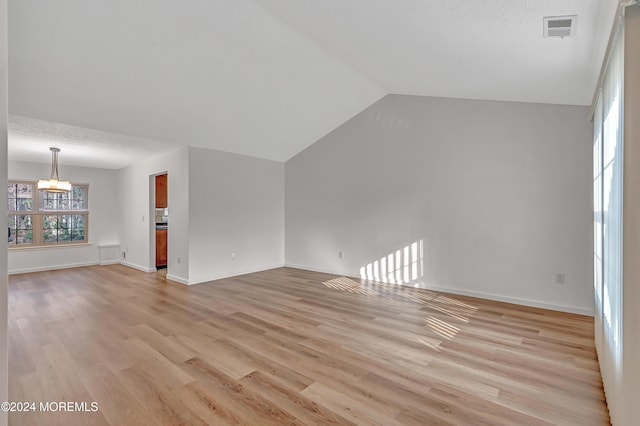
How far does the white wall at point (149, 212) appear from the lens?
5230 millimetres

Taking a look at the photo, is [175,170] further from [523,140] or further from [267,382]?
[523,140]

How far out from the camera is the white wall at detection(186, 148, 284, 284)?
17.2 ft

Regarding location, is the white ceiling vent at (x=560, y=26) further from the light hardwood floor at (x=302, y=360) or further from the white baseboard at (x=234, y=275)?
the white baseboard at (x=234, y=275)

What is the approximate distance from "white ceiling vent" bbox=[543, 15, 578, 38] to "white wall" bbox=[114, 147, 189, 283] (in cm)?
494

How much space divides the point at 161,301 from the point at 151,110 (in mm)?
2603

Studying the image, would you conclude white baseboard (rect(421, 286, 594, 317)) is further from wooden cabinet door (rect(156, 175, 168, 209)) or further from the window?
the window

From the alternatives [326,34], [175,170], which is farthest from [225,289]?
[326,34]

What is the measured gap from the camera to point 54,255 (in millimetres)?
6547

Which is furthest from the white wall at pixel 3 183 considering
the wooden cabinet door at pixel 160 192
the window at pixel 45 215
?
the window at pixel 45 215

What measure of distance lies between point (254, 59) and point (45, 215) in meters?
6.34

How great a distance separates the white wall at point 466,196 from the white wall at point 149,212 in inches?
98.8

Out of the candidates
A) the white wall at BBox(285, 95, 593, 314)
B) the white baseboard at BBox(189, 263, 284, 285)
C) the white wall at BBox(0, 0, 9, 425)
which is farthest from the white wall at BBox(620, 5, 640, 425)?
the white baseboard at BBox(189, 263, 284, 285)

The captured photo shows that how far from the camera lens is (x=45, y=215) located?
6578 mm

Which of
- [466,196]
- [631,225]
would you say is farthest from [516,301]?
[631,225]
